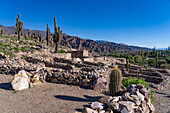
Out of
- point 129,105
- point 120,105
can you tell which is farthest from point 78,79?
point 129,105

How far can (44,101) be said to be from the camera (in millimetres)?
4523

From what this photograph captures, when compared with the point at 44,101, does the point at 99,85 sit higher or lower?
higher

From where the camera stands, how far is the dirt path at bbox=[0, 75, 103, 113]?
12.6 feet

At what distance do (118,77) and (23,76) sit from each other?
5190 mm

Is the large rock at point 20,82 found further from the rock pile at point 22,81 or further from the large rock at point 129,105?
the large rock at point 129,105

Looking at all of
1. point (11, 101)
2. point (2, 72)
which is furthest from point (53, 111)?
point (2, 72)

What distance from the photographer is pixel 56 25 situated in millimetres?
28781

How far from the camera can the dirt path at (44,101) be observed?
3.85 m

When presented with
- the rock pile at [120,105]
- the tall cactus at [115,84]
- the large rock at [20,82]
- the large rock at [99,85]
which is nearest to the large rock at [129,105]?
the rock pile at [120,105]

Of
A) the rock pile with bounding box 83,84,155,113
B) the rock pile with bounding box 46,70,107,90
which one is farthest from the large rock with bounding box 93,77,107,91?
the rock pile with bounding box 83,84,155,113

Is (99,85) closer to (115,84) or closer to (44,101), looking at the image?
(115,84)

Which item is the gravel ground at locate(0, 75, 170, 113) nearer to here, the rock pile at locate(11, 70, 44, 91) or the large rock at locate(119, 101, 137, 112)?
the rock pile at locate(11, 70, 44, 91)

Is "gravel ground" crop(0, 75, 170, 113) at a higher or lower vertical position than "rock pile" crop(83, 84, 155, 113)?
lower

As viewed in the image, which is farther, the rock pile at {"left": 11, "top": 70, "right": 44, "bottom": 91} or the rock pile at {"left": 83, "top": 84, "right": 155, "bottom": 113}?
the rock pile at {"left": 11, "top": 70, "right": 44, "bottom": 91}
